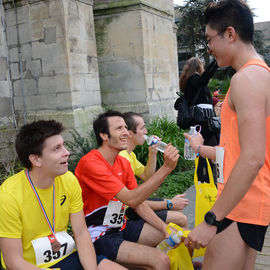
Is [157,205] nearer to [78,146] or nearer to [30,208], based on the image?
[30,208]

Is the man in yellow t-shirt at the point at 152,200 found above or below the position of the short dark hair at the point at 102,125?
below

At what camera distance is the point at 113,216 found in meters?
2.71

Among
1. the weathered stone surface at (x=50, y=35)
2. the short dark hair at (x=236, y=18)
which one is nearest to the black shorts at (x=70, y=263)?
the short dark hair at (x=236, y=18)

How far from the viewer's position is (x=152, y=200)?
348 centimetres

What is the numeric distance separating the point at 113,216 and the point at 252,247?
1.31 m

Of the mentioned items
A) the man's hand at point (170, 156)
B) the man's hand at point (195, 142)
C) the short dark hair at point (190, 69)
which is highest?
the short dark hair at point (190, 69)

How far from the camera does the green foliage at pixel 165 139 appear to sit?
6.28 m

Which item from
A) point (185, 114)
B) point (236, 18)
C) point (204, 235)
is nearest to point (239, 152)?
point (204, 235)

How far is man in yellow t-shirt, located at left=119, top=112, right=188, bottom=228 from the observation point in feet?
10.6

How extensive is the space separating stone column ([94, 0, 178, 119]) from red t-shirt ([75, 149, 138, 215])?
17.5 feet

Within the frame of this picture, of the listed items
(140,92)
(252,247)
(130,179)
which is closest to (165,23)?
(140,92)

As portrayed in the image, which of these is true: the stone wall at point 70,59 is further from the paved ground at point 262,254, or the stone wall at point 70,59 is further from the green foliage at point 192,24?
the green foliage at point 192,24

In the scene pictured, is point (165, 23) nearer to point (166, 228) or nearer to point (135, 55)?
point (135, 55)

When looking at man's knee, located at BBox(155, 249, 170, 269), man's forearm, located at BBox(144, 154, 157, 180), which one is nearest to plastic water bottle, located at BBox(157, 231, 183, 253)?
man's knee, located at BBox(155, 249, 170, 269)
